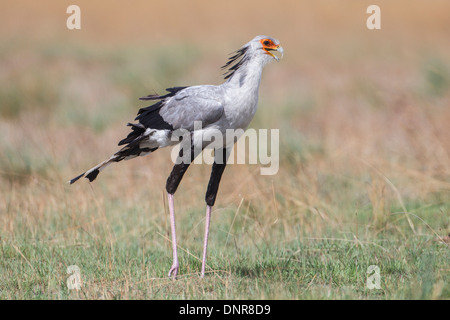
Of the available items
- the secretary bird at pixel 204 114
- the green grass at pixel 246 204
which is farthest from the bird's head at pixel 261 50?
the green grass at pixel 246 204

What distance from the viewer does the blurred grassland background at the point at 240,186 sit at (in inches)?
192

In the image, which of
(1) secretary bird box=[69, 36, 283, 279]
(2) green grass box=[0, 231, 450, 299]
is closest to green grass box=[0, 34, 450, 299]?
(2) green grass box=[0, 231, 450, 299]

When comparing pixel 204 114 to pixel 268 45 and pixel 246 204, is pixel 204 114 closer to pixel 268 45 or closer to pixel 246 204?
pixel 268 45

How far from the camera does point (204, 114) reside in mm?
4766

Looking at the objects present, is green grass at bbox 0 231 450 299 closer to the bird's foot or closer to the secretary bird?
the bird's foot

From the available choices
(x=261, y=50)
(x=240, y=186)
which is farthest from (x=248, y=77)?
(x=240, y=186)

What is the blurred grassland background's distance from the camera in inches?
192

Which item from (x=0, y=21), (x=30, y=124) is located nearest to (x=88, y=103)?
(x=30, y=124)

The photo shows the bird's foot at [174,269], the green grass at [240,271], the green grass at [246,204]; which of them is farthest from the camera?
the bird's foot at [174,269]

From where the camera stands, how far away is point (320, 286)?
15.1 ft

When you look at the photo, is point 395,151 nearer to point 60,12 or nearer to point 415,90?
point 415,90

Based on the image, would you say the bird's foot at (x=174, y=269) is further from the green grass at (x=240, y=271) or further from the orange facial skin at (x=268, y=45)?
the orange facial skin at (x=268, y=45)

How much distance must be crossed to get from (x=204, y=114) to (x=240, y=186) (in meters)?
2.18

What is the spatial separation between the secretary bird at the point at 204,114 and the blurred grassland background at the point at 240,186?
0.83 meters
